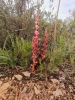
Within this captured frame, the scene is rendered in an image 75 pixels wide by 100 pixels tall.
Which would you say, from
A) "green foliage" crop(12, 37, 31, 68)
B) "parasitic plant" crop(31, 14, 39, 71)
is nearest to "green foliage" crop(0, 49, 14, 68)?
"green foliage" crop(12, 37, 31, 68)

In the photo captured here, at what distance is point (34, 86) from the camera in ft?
8.54

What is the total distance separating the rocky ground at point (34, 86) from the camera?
253 cm

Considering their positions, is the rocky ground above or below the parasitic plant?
below

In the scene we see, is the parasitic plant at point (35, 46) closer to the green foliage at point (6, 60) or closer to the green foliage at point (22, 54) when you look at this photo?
the green foliage at point (22, 54)

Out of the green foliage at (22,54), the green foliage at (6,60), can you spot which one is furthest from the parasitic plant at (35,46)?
the green foliage at (6,60)

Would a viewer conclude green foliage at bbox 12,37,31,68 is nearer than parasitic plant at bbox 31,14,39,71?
No

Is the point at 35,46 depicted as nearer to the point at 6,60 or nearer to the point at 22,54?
the point at 22,54

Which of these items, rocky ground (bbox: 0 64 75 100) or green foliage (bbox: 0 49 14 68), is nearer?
rocky ground (bbox: 0 64 75 100)

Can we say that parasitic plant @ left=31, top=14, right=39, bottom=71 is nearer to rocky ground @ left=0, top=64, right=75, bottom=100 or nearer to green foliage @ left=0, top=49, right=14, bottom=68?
rocky ground @ left=0, top=64, right=75, bottom=100

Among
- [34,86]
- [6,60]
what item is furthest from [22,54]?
[34,86]

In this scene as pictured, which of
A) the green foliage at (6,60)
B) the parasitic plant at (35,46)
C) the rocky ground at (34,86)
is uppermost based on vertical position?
the parasitic plant at (35,46)

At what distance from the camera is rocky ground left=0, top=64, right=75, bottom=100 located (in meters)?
2.53

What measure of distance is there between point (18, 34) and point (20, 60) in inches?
28.9

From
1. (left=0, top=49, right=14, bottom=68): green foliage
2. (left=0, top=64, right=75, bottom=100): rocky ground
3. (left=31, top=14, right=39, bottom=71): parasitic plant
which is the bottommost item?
(left=0, top=64, right=75, bottom=100): rocky ground
